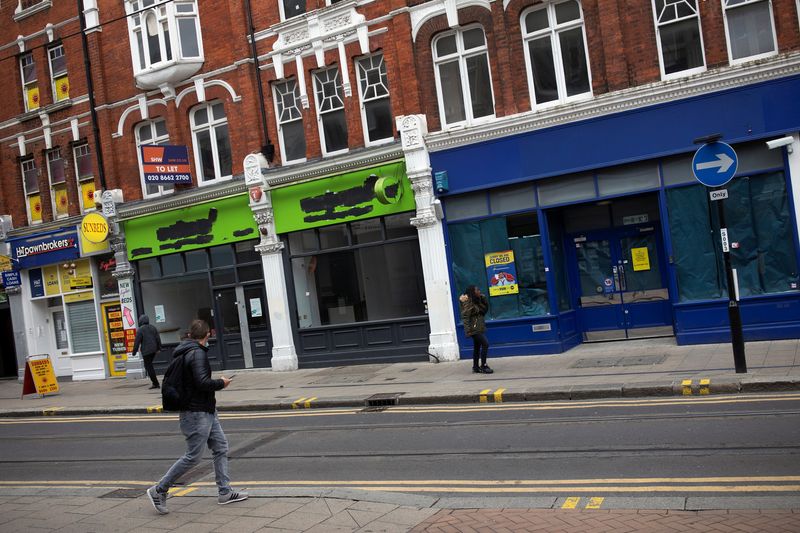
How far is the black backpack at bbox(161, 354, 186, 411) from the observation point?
757cm

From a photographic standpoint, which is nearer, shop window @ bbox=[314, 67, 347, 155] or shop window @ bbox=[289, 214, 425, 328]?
shop window @ bbox=[289, 214, 425, 328]

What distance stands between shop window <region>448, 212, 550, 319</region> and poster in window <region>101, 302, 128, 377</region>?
12.0m

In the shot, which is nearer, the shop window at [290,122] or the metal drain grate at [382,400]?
the metal drain grate at [382,400]

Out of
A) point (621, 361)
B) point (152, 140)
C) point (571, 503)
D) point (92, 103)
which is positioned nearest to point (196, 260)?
point (152, 140)

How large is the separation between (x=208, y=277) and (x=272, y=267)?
2613mm

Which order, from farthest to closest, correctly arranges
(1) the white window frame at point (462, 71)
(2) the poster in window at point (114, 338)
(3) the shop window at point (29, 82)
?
(3) the shop window at point (29, 82), (2) the poster in window at point (114, 338), (1) the white window frame at point (462, 71)

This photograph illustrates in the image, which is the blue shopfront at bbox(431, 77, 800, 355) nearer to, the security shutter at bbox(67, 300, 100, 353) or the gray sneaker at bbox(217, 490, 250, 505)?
the gray sneaker at bbox(217, 490, 250, 505)

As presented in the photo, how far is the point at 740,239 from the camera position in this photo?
14.8 meters

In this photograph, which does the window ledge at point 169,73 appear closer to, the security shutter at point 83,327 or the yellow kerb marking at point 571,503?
the security shutter at point 83,327

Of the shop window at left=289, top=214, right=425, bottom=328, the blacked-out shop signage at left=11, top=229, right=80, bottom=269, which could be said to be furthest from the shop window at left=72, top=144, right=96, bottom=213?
the shop window at left=289, top=214, right=425, bottom=328

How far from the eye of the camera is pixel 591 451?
8.42m

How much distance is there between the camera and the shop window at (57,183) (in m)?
25.1

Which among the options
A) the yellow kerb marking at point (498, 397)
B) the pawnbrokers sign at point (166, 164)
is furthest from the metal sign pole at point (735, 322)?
the pawnbrokers sign at point (166, 164)

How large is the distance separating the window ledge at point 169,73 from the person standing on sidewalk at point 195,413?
49.9ft
